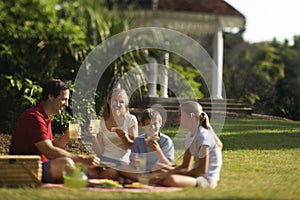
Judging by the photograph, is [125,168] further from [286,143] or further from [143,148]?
[286,143]

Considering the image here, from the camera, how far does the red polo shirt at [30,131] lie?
6238mm

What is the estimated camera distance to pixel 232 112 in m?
17.1

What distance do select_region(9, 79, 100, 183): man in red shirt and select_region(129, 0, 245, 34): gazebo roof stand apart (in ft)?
28.0

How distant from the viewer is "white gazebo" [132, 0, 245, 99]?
16.0 metres

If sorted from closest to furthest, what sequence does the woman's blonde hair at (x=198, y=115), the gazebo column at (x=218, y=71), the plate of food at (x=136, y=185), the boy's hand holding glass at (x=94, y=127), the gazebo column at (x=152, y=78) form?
the plate of food at (x=136, y=185)
the woman's blonde hair at (x=198, y=115)
the boy's hand holding glass at (x=94, y=127)
the gazebo column at (x=152, y=78)
the gazebo column at (x=218, y=71)

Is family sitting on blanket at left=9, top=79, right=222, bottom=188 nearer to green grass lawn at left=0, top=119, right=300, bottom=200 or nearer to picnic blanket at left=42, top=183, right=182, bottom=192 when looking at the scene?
picnic blanket at left=42, top=183, right=182, bottom=192

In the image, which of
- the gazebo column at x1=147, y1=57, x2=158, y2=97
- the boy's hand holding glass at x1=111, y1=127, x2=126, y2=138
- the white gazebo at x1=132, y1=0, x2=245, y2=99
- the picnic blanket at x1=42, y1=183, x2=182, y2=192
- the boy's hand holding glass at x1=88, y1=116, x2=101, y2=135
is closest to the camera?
the picnic blanket at x1=42, y1=183, x2=182, y2=192

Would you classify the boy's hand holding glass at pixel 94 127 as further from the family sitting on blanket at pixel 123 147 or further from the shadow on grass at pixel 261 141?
the shadow on grass at pixel 261 141

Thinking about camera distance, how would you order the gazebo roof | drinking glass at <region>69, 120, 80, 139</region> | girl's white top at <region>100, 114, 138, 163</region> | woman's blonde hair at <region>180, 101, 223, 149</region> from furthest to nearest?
the gazebo roof → girl's white top at <region>100, 114, 138, 163</region> → drinking glass at <region>69, 120, 80, 139</region> → woman's blonde hair at <region>180, 101, 223, 149</region>

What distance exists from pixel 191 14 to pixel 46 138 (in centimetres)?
1096

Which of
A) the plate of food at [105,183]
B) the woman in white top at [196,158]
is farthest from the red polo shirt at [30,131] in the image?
the woman in white top at [196,158]

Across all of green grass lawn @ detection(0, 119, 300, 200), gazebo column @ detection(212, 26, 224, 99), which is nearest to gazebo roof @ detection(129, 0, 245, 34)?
gazebo column @ detection(212, 26, 224, 99)

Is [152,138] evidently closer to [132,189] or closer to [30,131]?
[132,189]

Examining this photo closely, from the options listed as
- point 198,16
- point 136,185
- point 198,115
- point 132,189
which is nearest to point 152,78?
point 198,16
